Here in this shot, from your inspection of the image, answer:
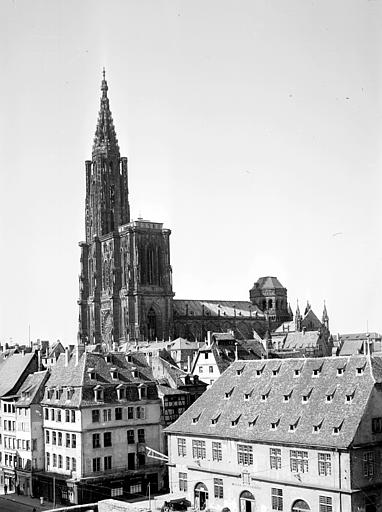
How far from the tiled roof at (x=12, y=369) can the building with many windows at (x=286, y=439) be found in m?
27.4

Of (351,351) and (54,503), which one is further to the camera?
(351,351)

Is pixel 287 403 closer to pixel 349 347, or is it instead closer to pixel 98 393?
pixel 98 393

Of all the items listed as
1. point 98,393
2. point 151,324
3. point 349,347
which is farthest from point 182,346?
point 98,393

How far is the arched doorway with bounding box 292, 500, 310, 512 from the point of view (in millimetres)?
59609

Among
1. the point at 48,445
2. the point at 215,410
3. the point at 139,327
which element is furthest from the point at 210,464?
the point at 139,327

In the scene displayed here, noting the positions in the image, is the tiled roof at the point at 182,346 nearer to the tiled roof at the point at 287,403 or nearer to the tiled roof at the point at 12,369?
the tiled roof at the point at 12,369

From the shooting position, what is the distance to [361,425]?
2287 inches

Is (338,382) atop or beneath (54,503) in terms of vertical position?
atop

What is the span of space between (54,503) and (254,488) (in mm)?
21818

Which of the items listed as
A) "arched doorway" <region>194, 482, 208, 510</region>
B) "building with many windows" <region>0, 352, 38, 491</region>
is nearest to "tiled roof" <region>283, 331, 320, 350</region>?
"building with many windows" <region>0, 352, 38, 491</region>

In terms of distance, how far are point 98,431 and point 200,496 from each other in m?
Result: 13.9

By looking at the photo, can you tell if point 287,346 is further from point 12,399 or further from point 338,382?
A: point 338,382

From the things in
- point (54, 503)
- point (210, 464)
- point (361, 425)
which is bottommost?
point (54, 503)

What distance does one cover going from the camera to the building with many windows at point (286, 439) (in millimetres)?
57938
